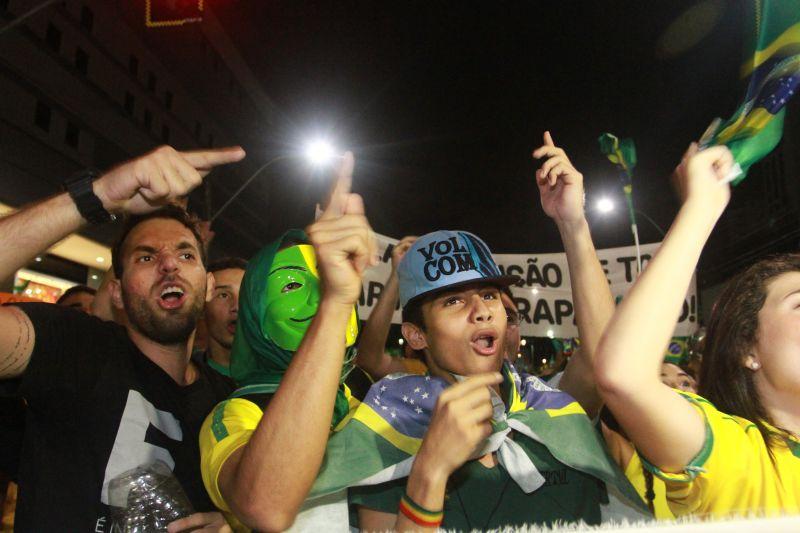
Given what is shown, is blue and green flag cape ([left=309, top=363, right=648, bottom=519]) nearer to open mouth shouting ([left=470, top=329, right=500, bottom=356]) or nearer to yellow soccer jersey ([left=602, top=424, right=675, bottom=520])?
yellow soccer jersey ([left=602, top=424, right=675, bottom=520])

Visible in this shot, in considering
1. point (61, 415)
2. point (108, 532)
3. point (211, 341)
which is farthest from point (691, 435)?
point (211, 341)

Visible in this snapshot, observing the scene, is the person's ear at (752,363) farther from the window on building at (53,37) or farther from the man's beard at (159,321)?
the window on building at (53,37)

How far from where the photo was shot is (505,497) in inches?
79.3

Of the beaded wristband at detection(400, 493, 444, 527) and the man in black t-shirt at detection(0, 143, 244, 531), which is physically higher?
the man in black t-shirt at detection(0, 143, 244, 531)

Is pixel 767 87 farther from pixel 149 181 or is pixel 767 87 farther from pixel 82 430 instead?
pixel 82 430

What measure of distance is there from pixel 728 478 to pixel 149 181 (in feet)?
6.63

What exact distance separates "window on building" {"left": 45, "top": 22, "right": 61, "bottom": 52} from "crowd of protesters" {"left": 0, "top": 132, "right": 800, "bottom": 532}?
21.7m

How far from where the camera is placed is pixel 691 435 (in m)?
1.67

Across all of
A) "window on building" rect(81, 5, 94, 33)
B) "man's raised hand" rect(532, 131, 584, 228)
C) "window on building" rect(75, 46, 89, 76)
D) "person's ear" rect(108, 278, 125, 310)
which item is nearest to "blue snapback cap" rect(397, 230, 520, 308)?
"man's raised hand" rect(532, 131, 584, 228)

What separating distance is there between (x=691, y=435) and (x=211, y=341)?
311 centimetres

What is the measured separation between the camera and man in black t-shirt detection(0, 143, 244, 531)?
77.3 inches

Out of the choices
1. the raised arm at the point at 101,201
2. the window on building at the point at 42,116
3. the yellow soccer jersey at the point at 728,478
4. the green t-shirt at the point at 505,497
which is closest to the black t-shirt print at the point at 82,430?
the raised arm at the point at 101,201

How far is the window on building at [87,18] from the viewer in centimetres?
2272


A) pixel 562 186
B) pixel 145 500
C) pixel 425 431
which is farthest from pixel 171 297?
pixel 562 186
